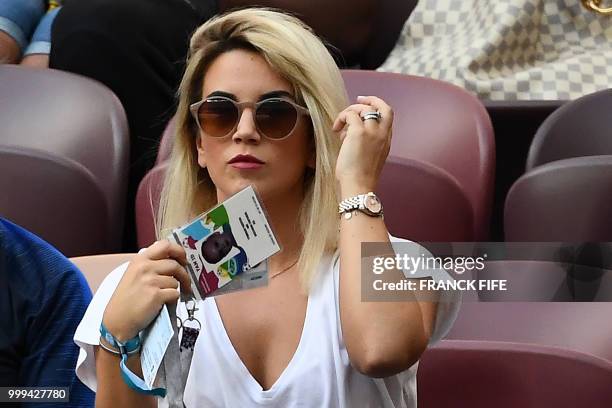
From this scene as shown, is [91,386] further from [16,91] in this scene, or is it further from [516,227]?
[16,91]

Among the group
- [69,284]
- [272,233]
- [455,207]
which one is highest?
[272,233]

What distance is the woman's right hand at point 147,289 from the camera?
3.22 ft

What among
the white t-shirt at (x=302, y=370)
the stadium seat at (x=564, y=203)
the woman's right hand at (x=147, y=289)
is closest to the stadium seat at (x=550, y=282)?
the stadium seat at (x=564, y=203)

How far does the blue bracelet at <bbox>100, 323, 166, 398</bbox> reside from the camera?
0.97 meters

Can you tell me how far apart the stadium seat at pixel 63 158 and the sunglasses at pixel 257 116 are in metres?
0.54

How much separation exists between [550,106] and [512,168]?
137 mm

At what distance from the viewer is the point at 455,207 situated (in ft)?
5.39

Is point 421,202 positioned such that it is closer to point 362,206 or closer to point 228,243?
point 362,206

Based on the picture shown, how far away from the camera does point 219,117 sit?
117cm

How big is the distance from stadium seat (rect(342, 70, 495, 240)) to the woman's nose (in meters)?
0.57

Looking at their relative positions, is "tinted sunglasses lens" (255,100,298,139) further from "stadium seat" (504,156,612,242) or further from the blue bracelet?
"stadium seat" (504,156,612,242)

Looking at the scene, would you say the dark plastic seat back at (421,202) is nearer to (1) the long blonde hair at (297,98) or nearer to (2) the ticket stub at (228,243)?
(1) the long blonde hair at (297,98)

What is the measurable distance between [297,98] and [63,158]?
58cm

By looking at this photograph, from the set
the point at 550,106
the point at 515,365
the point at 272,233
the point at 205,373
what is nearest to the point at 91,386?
the point at 205,373
